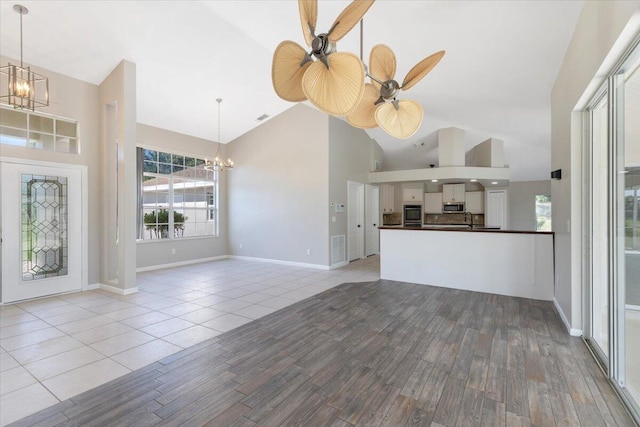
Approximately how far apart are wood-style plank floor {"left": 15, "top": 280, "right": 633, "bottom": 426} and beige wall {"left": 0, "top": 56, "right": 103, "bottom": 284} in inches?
140

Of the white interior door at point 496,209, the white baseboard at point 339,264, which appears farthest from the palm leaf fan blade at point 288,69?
the white interior door at point 496,209

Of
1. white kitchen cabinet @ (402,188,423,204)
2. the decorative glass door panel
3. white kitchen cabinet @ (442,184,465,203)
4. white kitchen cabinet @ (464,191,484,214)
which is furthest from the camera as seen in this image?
white kitchen cabinet @ (402,188,423,204)

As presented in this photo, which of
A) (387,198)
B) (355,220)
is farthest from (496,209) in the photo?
(355,220)

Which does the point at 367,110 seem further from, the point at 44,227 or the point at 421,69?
the point at 44,227

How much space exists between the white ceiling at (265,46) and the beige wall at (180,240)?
386 mm

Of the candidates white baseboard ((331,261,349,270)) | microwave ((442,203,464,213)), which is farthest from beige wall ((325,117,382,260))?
microwave ((442,203,464,213))

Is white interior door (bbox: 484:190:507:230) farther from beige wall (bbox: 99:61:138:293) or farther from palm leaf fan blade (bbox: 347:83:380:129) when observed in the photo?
beige wall (bbox: 99:61:138:293)

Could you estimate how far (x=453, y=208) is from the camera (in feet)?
30.8

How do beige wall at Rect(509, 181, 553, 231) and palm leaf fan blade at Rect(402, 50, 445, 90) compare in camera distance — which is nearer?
palm leaf fan blade at Rect(402, 50, 445, 90)

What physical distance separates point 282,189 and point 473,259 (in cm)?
441

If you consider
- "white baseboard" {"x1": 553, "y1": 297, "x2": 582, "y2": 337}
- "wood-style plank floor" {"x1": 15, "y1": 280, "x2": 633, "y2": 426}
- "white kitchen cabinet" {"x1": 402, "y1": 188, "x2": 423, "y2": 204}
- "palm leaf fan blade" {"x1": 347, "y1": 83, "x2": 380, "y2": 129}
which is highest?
"palm leaf fan blade" {"x1": 347, "y1": 83, "x2": 380, "y2": 129}

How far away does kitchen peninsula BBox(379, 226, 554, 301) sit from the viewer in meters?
4.31

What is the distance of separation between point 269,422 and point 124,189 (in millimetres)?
4330

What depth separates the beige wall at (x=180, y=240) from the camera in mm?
6520
